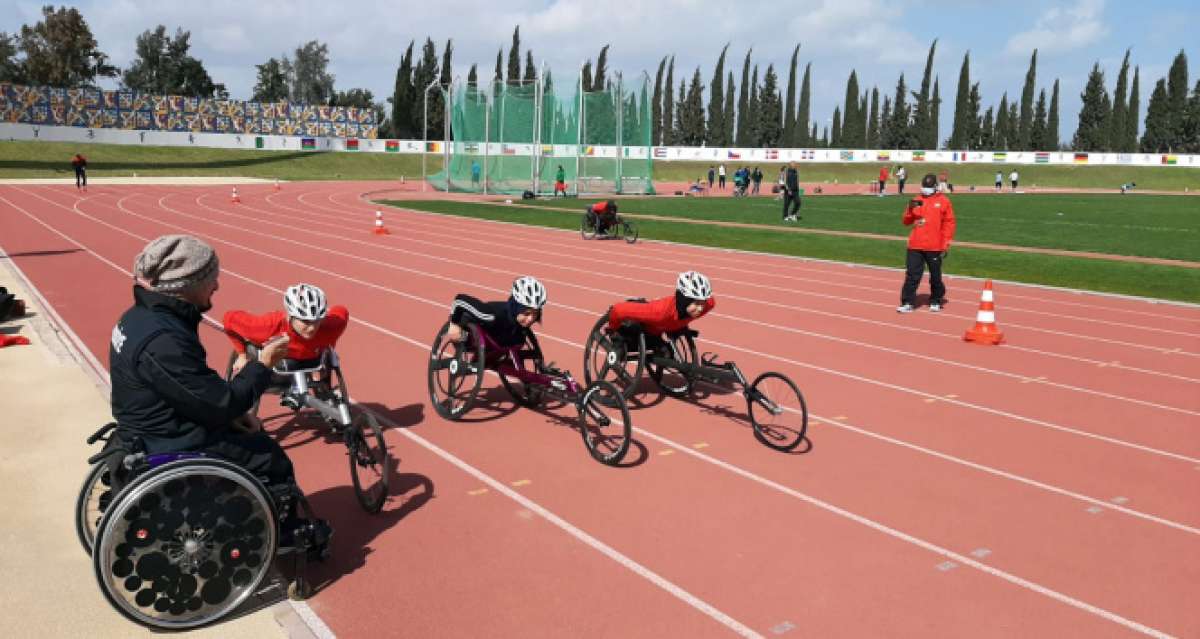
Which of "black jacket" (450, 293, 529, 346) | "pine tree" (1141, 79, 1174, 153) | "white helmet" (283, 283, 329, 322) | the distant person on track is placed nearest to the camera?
"white helmet" (283, 283, 329, 322)

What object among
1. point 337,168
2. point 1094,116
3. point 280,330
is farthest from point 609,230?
point 1094,116

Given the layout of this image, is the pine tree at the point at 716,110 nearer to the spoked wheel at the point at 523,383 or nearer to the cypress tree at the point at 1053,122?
the cypress tree at the point at 1053,122

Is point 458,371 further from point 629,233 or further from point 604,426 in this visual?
point 629,233

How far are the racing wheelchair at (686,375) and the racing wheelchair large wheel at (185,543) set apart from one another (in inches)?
115

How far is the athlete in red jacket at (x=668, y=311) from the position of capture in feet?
23.7

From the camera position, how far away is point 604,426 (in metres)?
6.53

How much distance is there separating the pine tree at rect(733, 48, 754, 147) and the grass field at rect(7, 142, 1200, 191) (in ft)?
53.1

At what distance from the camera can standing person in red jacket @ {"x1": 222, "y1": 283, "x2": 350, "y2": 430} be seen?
5664 millimetres

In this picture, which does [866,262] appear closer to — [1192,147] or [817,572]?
[817,572]

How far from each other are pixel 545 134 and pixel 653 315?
35408mm

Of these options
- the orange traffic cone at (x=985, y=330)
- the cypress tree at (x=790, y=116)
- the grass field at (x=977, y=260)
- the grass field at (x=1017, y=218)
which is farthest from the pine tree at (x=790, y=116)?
the orange traffic cone at (x=985, y=330)

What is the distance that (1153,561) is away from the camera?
16.2 ft

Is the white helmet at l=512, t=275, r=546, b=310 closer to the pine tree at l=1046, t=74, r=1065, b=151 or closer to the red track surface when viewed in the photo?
the red track surface

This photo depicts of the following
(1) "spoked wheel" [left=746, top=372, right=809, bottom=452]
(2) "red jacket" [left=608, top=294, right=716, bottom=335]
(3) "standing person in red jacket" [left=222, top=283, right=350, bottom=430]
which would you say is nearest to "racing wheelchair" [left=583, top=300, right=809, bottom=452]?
(1) "spoked wheel" [left=746, top=372, right=809, bottom=452]
